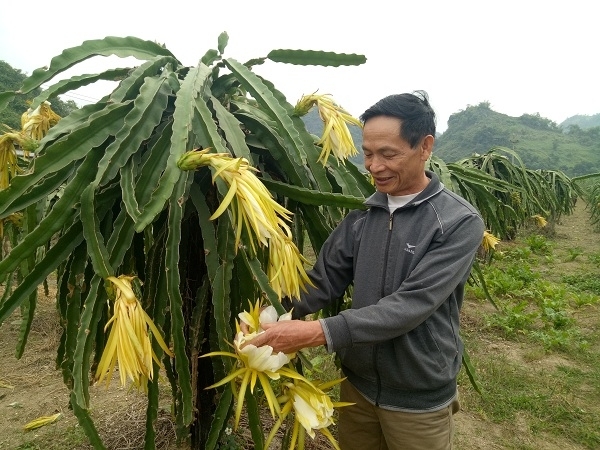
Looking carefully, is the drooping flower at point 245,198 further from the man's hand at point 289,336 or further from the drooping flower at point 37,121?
the drooping flower at point 37,121

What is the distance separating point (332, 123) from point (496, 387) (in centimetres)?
229

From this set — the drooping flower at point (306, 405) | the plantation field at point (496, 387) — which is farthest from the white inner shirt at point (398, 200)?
the plantation field at point (496, 387)

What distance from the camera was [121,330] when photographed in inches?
32.5

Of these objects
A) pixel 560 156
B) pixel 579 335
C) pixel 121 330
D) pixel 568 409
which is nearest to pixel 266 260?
pixel 121 330

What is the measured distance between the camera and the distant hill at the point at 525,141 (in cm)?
2385

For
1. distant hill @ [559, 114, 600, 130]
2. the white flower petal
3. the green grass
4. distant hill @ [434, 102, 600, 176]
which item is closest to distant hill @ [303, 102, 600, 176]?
distant hill @ [434, 102, 600, 176]

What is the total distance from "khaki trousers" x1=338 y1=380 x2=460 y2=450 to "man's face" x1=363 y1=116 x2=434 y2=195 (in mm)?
606

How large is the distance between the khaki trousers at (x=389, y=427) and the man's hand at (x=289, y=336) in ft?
1.37

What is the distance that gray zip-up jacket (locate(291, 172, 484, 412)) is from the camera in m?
1.08

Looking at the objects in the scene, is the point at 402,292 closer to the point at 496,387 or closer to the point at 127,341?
the point at 127,341

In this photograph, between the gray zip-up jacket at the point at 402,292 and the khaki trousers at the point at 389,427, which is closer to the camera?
the gray zip-up jacket at the point at 402,292

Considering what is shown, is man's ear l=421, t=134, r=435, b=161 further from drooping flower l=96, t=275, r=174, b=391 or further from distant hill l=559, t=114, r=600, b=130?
distant hill l=559, t=114, r=600, b=130

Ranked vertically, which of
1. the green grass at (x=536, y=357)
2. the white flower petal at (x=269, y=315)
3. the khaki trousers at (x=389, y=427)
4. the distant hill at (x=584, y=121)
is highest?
the distant hill at (x=584, y=121)

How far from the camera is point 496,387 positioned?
2.79 metres
